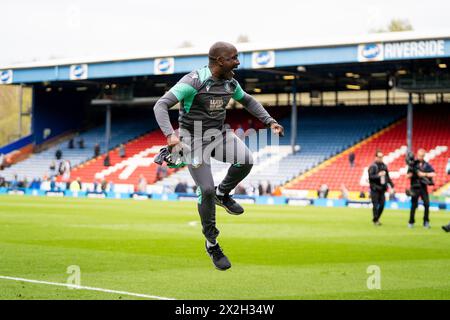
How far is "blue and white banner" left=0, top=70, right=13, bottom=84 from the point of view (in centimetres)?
6712

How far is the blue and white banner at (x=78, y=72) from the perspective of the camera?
202ft

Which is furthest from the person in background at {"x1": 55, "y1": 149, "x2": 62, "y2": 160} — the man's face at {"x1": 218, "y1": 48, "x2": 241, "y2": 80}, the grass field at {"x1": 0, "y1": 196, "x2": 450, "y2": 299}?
the man's face at {"x1": 218, "y1": 48, "x2": 241, "y2": 80}

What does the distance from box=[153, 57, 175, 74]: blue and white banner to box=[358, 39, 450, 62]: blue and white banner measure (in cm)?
1426

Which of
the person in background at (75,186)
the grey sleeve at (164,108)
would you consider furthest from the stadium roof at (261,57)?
the grey sleeve at (164,108)

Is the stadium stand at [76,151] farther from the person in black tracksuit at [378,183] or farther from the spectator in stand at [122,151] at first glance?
the person in black tracksuit at [378,183]

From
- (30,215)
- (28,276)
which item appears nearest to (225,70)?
(28,276)

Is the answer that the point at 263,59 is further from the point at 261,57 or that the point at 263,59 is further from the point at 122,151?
the point at 122,151

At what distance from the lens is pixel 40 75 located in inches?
2554

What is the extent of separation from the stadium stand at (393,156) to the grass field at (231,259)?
2428cm

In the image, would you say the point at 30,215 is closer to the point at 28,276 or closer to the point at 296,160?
the point at 28,276

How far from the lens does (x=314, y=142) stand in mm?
56531

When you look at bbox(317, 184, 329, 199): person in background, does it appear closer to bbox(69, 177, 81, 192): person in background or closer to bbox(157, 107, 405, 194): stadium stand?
bbox(157, 107, 405, 194): stadium stand

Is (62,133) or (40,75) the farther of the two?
(62,133)
